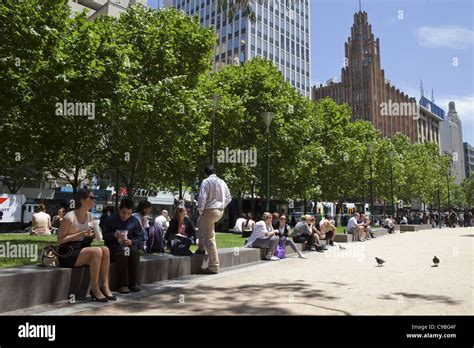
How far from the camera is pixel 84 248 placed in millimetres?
5996

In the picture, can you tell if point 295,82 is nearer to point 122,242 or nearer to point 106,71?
point 106,71

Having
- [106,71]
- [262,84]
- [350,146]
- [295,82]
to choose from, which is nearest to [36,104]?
[106,71]

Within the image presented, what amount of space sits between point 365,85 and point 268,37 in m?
40.6

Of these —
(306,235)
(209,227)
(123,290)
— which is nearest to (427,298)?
(209,227)

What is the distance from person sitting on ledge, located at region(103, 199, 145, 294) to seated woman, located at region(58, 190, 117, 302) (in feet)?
1.79

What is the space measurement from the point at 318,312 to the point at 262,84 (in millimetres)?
24753

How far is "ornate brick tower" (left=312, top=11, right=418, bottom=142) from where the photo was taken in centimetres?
10969

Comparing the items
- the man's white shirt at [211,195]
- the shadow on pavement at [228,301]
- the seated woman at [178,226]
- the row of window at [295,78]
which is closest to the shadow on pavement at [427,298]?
the shadow on pavement at [228,301]

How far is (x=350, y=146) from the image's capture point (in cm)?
3953

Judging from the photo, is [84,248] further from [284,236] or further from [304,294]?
[284,236]

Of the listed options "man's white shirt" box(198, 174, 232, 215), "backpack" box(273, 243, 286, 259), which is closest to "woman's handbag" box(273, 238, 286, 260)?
"backpack" box(273, 243, 286, 259)

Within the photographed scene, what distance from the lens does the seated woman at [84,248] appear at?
593cm

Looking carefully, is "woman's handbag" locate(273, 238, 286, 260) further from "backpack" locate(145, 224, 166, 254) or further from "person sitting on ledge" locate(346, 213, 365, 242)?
"person sitting on ledge" locate(346, 213, 365, 242)

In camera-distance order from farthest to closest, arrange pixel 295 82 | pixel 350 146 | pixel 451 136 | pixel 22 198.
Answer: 1. pixel 451 136
2. pixel 295 82
3. pixel 350 146
4. pixel 22 198
